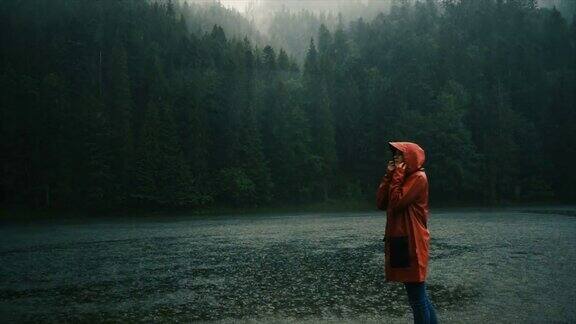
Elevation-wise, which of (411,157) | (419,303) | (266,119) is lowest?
(419,303)

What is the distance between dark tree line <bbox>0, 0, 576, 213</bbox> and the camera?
64.6 m

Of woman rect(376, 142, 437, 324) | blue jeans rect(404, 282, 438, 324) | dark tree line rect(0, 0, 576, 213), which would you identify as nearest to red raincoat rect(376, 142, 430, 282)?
woman rect(376, 142, 437, 324)

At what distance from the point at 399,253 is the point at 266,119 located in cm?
7388

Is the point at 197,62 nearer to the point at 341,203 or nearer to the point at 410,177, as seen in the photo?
the point at 341,203

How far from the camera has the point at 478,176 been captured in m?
68.5

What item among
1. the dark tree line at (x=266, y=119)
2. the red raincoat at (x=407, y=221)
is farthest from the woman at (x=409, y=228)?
the dark tree line at (x=266, y=119)

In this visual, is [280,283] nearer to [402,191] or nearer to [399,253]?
[399,253]

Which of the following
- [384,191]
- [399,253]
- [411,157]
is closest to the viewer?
[399,253]

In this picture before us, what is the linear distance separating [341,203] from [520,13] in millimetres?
82182

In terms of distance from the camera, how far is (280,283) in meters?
11.6

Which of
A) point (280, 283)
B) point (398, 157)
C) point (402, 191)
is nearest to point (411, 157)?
point (398, 157)

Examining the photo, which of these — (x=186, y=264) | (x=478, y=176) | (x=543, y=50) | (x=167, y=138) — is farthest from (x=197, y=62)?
(x=186, y=264)

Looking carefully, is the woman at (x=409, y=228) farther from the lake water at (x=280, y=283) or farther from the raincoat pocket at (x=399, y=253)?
the lake water at (x=280, y=283)

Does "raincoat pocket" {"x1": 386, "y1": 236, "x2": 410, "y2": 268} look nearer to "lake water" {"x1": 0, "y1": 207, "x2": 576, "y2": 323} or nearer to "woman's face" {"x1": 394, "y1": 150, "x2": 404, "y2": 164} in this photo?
"woman's face" {"x1": 394, "y1": 150, "x2": 404, "y2": 164}
